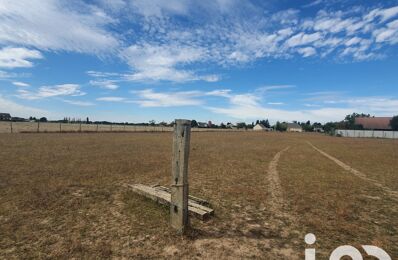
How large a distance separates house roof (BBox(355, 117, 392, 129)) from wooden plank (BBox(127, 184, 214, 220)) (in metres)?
102

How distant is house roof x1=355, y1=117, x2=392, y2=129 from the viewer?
87.8 metres

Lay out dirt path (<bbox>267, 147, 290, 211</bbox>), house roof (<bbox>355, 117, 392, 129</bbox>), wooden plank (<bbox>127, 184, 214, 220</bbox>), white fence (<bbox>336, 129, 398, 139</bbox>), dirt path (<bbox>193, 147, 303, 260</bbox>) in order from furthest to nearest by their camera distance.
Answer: house roof (<bbox>355, 117, 392, 129</bbox>) < white fence (<bbox>336, 129, 398, 139</bbox>) < dirt path (<bbox>267, 147, 290, 211</bbox>) < wooden plank (<bbox>127, 184, 214, 220</bbox>) < dirt path (<bbox>193, 147, 303, 260</bbox>)

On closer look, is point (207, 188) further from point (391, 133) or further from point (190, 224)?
point (391, 133)

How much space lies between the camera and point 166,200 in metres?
5.93

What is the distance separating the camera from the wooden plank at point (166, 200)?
541 cm

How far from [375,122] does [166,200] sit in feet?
354

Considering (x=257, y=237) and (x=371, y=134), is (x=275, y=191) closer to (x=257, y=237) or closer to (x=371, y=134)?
(x=257, y=237)

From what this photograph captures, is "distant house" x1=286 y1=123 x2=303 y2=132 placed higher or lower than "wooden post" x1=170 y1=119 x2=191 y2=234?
higher

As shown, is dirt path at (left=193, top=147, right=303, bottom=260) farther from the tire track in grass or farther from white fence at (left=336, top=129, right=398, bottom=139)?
white fence at (left=336, top=129, right=398, bottom=139)

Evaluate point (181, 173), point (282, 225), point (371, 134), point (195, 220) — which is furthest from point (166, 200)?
point (371, 134)

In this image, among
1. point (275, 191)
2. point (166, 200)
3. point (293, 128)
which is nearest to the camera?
Answer: point (166, 200)

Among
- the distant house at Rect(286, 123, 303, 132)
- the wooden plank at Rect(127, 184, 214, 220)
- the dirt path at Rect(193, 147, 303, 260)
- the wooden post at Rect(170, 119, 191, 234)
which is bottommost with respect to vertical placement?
the dirt path at Rect(193, 147, 303, 260)

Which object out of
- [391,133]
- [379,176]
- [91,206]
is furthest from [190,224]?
[391,133]

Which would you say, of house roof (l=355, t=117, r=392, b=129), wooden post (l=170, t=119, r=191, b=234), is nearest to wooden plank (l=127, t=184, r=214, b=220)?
wooden post (l=170, t=119, r=191, b=234)
